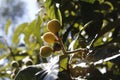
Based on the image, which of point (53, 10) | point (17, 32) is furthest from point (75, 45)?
point (17, 32)

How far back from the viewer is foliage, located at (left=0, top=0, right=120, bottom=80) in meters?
1.45

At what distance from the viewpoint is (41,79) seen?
54.4 inches

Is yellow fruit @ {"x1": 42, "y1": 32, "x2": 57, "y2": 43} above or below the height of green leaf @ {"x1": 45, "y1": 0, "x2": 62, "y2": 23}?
below

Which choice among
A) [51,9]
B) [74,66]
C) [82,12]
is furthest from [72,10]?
[74,66]

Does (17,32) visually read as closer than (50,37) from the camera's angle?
No

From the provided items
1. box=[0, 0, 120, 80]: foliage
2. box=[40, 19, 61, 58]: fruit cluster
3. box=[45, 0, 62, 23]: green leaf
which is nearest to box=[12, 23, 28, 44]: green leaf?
box=[0, 0, 120, 80]: foliage

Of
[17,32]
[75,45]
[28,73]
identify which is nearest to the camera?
[28,73]

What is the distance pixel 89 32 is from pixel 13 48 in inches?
35.5

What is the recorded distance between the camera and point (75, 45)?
1726 millimetres

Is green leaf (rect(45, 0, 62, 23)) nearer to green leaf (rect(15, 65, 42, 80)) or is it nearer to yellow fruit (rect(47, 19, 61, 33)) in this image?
yellow fruit (rect(47, 19, 61, 33))

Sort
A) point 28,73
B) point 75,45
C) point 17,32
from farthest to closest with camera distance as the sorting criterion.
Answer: point 17,32
point 75,45
point 28,73

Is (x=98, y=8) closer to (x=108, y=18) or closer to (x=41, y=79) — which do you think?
(x=108, y=18)

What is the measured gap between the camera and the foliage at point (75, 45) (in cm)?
145

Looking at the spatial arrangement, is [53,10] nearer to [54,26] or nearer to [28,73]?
[54,26]
